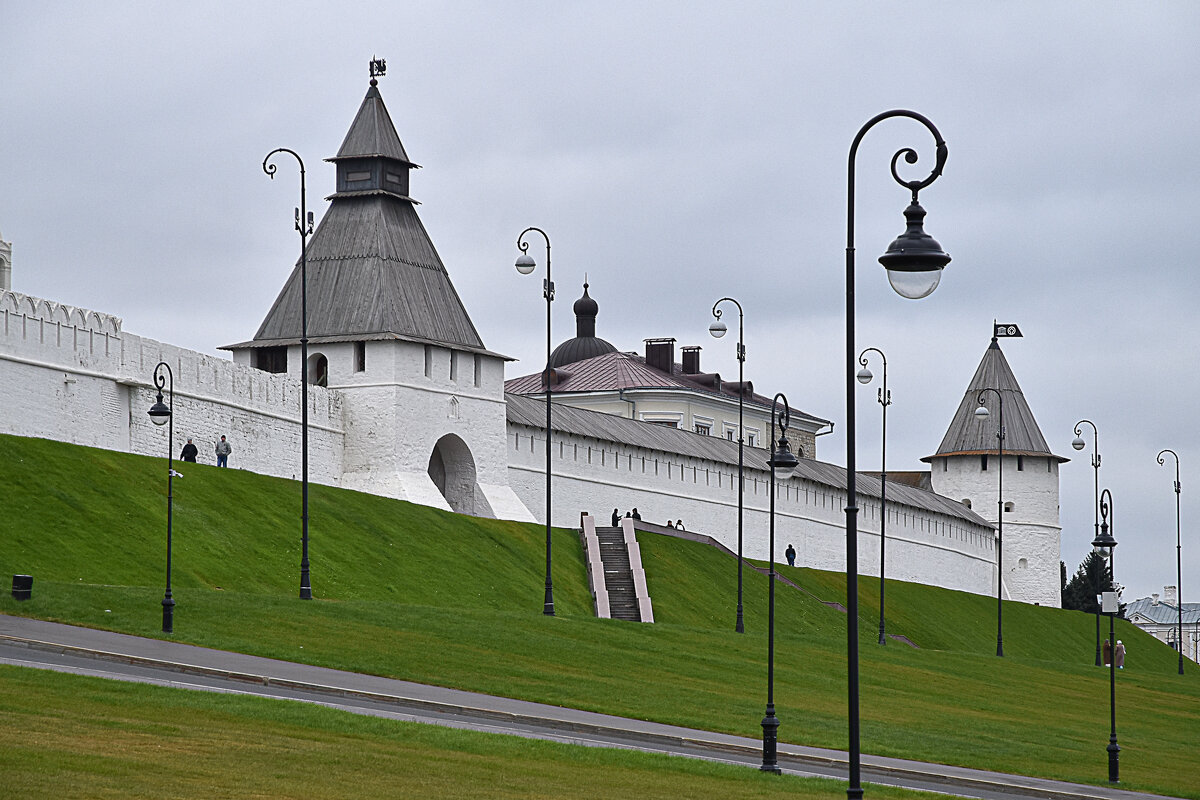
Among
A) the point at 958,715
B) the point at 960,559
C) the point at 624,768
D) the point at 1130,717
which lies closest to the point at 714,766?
the point at 624,768

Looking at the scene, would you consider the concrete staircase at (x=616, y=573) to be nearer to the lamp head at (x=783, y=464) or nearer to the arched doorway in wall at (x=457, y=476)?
the arched doorway in wall at (x=457, y=476)

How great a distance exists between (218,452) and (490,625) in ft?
41.0

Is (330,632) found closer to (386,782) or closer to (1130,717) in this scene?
(386,782)

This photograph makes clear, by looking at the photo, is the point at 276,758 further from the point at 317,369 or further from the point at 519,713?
the point at 317,369

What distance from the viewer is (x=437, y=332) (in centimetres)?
4969

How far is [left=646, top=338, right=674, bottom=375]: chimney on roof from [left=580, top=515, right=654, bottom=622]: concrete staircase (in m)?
41.9

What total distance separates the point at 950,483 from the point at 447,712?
71.0 m

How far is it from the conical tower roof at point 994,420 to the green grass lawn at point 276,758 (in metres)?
70.6

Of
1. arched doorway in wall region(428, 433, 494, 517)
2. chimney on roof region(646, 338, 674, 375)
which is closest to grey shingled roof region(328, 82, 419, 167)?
arched doorway in wall region(428, 433, 494, 517)

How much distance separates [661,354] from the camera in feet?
305

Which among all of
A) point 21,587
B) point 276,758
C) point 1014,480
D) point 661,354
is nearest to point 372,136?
point 21,587

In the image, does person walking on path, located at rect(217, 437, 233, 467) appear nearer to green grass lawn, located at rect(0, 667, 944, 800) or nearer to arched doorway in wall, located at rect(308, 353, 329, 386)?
arched doorway in wall, located at rect(308, 353, 329, 386)

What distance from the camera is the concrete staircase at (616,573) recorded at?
43812mm

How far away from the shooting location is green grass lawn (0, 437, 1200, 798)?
25781mm
